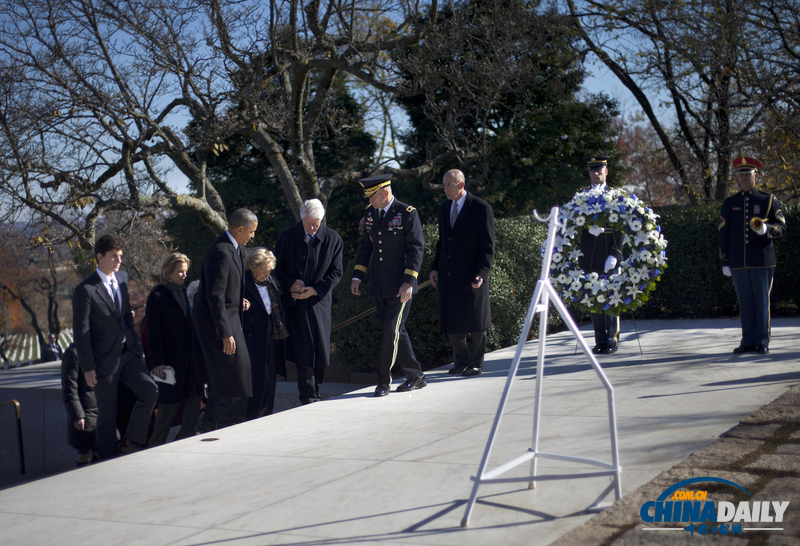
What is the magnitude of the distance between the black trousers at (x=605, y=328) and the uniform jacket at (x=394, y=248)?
2.43m

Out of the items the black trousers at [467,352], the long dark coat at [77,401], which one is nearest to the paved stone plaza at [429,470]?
the black trousers at [467,352]

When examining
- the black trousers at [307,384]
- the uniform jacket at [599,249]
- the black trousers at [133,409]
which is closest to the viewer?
the black trousers at [133,409]

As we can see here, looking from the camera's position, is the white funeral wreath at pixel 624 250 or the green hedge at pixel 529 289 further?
the green hedge at pixel 529 289

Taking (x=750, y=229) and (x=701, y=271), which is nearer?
(x=750, y=229)

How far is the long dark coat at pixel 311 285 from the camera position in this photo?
7184 millimetres

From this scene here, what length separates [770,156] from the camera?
1477 cm

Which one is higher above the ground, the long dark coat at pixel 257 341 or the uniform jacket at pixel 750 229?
the uniform jacket at pixel 750 229

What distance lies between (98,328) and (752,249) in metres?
6.43

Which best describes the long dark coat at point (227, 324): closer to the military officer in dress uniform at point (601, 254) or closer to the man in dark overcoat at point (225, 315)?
the man in dark overcoat at point (225, 315)

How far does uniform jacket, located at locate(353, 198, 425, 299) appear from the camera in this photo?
6809 millimetres

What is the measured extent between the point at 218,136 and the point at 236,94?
678 mm

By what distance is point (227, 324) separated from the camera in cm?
620

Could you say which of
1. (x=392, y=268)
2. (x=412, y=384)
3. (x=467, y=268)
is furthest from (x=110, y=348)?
(x=467, y=268)

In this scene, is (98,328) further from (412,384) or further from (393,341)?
→ (412,384)
